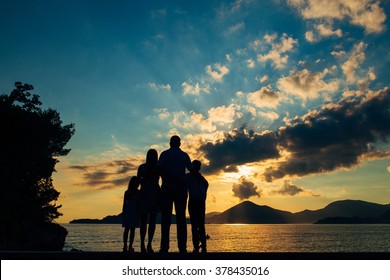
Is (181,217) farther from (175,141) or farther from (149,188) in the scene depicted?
(175,141)

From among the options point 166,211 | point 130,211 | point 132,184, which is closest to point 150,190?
point 166,211

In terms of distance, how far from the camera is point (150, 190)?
8641 mm

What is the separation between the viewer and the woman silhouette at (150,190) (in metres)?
8.53

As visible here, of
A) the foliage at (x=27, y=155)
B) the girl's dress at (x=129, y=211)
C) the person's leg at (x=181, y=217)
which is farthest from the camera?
the foliage at (x=27, y=155)

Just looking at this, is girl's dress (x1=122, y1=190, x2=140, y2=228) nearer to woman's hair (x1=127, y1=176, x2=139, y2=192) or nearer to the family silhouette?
woman's hair (x1=127, y1=176, x2=139, y2=192)

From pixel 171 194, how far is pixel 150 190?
924mm

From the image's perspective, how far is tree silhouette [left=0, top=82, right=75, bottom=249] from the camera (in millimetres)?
39188

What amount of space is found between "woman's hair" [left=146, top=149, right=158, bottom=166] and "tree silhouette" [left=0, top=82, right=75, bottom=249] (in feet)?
116

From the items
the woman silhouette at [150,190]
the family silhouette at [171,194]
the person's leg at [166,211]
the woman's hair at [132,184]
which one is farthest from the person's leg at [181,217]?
the woman's hair at [132,184]

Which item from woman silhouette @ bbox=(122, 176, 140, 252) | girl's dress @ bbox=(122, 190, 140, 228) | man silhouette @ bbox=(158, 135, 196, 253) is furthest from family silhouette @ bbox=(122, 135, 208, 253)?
girl's dress @ bbox=(122, 190, 140, 228)

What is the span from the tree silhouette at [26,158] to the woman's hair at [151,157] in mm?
35235

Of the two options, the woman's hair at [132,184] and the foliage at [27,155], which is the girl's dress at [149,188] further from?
the foliage at [27,155]

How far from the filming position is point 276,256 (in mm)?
5766
